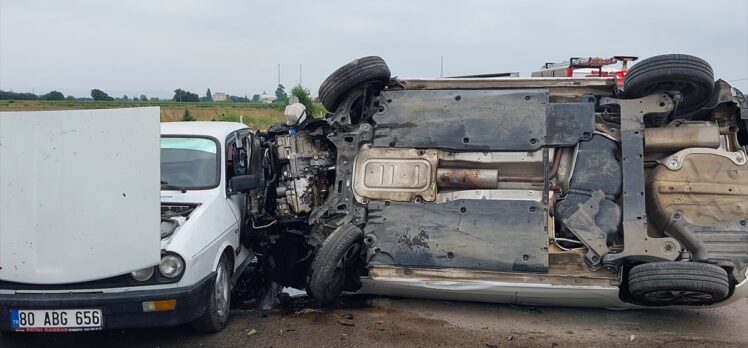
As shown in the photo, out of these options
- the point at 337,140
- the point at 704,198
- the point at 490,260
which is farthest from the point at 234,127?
the point at 704,198

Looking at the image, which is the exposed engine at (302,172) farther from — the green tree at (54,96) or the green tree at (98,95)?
the green tree at (98,95)

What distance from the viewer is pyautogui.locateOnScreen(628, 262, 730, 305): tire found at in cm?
436

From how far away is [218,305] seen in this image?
479 centimetres

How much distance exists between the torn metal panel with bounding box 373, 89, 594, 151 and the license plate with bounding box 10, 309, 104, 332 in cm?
255

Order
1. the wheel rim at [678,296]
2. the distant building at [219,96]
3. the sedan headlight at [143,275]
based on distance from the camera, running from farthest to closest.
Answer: the distant building at [219,96] < the wheel rim at [678,296] < the sedan headlight at [143,275]

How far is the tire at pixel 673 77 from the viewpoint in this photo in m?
4.82

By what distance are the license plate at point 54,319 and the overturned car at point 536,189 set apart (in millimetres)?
1572

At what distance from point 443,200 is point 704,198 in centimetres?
197

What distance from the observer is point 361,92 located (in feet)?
18.3

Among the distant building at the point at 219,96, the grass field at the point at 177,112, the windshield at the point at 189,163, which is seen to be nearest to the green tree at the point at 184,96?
the distant building at the point at 219,96

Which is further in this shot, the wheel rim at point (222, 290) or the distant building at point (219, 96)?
the distant building at point (219, 96)

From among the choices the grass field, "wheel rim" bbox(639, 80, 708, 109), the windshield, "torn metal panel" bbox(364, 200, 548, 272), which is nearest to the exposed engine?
the windshield

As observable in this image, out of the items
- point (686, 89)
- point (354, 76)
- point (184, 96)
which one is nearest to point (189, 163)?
point (354, 76)

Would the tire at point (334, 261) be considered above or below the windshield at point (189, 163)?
below
